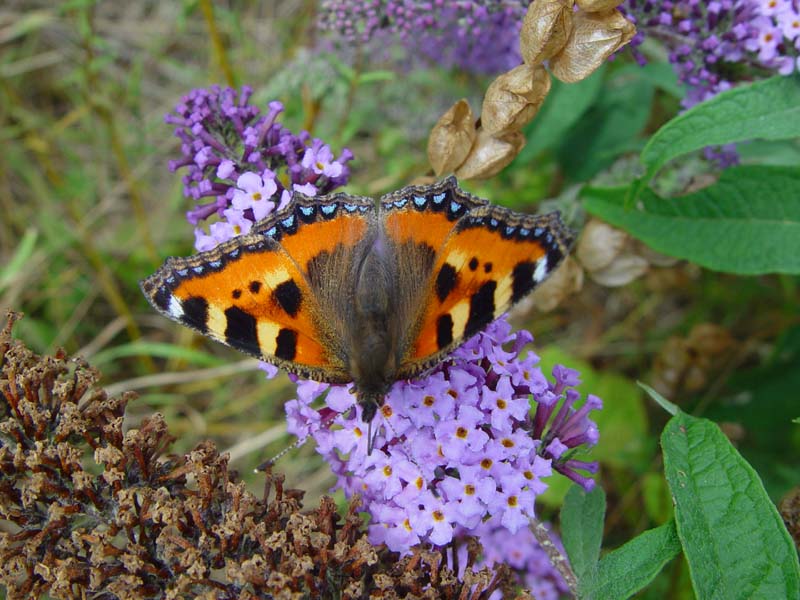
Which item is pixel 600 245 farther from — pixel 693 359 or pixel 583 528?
pixel 583 528

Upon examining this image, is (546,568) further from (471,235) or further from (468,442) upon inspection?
(471,235)

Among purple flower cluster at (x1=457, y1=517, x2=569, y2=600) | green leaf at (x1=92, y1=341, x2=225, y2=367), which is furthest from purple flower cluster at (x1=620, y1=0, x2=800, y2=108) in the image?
green leaf at (x1=92, y1=341, x2=225, y2=367)

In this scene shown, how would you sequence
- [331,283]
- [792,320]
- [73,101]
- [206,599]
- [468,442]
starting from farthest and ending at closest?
[73,101], [792,320], [331,283], [468,442], [206,599]

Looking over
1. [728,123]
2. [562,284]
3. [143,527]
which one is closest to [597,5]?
[728,123]

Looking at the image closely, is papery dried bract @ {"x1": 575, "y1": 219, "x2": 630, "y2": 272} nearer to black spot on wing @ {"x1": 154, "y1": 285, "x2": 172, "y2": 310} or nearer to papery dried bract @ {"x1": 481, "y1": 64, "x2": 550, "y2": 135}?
papery dried bract @ {"x1": 481, "y1": 64, "x2": 550, "y2": 135}

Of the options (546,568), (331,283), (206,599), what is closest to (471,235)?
(331,283)
